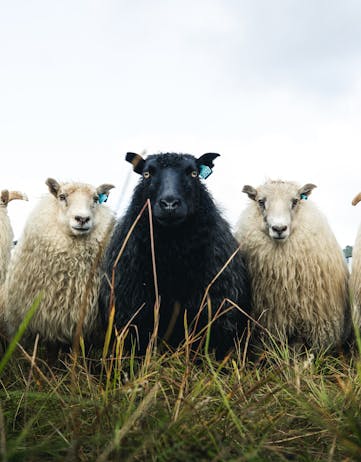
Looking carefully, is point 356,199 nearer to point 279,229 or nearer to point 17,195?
point 279,229

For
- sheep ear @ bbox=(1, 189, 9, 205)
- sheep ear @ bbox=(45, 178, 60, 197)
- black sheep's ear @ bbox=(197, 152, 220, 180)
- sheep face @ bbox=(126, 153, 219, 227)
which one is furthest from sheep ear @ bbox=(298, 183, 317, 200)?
sheep ear @ bbox=(1, 189, 9, 205)

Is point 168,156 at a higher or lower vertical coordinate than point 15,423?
higher

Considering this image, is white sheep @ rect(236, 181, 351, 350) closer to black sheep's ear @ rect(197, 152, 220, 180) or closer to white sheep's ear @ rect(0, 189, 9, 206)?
black sheep's ear @ rect(197, 152, 220, 180)

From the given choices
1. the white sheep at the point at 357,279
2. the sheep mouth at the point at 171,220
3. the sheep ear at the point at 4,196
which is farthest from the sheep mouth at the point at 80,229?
the white sheep at the point at 357,279

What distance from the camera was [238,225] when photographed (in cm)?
550

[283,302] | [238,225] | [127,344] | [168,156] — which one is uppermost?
[168,156]

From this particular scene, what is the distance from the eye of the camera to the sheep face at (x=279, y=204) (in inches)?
189

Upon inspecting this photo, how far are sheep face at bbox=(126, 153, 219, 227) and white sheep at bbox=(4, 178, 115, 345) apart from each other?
750 mm

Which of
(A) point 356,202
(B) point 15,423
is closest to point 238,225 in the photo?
A: (A) point 356,202

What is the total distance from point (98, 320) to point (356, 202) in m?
2.91

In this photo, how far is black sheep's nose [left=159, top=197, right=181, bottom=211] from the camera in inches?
157

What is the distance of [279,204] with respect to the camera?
196 inches

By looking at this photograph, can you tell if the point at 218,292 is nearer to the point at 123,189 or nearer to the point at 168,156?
the point at 168,156

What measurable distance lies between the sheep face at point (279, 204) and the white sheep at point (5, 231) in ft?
8.60
